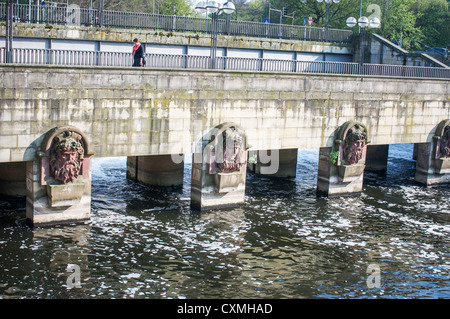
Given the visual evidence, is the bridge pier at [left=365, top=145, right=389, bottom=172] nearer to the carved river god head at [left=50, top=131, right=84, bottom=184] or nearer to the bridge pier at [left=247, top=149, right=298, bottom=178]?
the bridge pier at [left=247, top=149, right=298, bottom=178]

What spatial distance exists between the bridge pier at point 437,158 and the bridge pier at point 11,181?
1986 cm

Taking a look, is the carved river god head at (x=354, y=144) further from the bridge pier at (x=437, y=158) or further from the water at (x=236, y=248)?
the bridge pier at (x=437, y=158)

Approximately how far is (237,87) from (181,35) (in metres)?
9.75

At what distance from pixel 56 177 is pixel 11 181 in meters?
5.75

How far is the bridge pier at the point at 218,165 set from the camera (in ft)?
85.6

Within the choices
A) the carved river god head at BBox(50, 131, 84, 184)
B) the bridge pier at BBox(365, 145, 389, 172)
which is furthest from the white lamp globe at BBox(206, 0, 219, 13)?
the bridge pier at BBox(365, 145, 389, 172)

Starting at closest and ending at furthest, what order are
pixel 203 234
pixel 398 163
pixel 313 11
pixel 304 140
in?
pixel 203 234 < pixel 304 140 < pixel 398 163 < pixel 313 11

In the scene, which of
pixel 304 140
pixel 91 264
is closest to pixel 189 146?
pixel 304 140

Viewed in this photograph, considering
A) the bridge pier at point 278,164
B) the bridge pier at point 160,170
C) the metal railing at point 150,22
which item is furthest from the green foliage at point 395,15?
the bridge pier at point 160,170

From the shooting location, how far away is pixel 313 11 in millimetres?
63281

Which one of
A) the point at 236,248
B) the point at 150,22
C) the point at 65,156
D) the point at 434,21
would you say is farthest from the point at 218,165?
the point at 434,21

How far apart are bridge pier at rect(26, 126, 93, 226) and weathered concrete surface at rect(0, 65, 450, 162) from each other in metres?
0.47

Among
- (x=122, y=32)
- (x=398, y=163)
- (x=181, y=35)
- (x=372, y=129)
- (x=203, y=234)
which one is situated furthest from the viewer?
(x=398, y=163)
